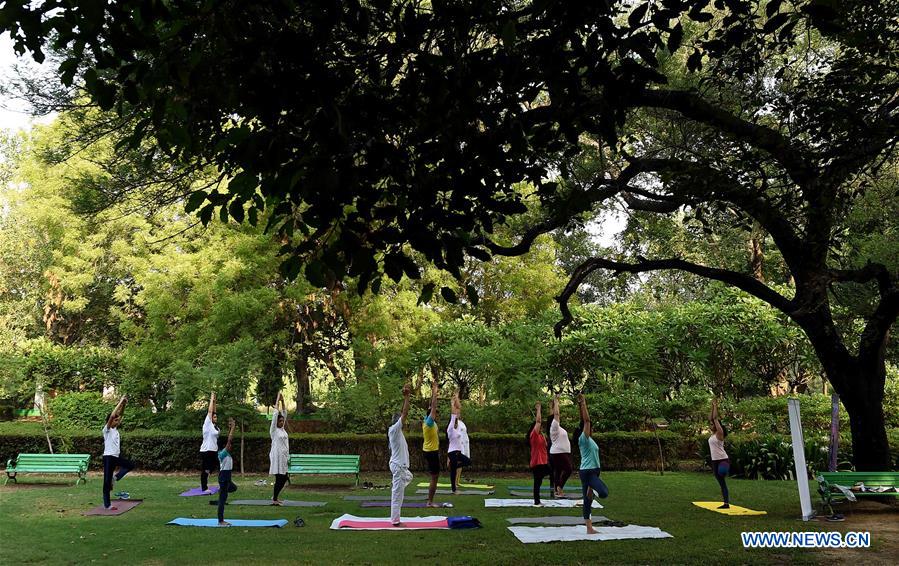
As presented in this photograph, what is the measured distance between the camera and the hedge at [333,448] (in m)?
21.2

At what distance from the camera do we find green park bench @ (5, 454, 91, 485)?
56.2 ft

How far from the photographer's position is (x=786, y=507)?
43.5ft

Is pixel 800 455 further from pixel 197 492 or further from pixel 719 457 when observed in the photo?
pixel 197 492

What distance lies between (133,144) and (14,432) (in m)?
20.4

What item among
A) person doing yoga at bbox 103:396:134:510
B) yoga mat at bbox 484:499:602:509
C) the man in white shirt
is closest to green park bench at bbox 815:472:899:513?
yoga mat at bbox 484:499:602:509

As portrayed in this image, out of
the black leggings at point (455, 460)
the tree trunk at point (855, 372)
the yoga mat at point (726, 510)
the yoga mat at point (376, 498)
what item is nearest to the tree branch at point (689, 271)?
the tree trunk at point (855, 372)

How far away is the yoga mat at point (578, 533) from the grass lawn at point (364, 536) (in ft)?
0.80

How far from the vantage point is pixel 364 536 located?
10.4 metres

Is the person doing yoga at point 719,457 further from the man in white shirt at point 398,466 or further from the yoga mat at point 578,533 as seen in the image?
the man in white shirt at point 398,466

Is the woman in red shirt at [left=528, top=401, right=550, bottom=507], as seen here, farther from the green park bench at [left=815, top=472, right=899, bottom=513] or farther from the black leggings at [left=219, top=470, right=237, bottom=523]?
the black leggings at [left=219, top=470, right=237, bottom=523]

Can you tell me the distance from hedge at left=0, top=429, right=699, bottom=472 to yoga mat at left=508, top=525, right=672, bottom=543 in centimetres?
1040

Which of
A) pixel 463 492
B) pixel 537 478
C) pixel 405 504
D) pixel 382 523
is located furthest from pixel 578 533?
pixel 463 492

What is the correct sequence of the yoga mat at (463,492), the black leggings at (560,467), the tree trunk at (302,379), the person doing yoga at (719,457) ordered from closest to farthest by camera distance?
the person doing yoga at (719,457) < the black leggings at (560,467) < the yoga mat at (463,492) < the tree trunk at (302,379)

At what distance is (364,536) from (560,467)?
5402 millimetres
